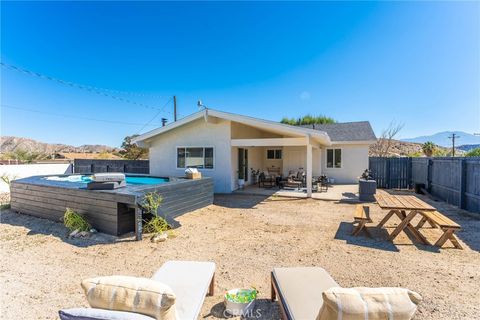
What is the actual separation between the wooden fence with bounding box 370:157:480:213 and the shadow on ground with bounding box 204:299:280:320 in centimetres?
765

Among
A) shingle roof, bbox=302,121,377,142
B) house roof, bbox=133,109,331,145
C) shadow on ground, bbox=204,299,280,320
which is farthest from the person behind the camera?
shingle roof, bbox=302,121,377,142

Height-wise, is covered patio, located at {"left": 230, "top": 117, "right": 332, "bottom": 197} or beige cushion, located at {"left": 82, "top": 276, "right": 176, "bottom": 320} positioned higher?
covered patio, located at {"left": 230, "top": 117, "right": 332, "bottom": 197}

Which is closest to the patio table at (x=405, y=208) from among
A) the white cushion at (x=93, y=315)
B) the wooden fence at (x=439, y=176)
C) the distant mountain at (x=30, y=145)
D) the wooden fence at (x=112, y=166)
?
the wooden fence at (x=439, y=176)

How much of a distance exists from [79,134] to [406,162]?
3429 cm

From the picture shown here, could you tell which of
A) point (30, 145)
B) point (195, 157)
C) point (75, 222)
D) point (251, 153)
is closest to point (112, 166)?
point (195, 157)

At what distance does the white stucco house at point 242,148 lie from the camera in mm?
9562

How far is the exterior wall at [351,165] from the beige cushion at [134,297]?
1418cm

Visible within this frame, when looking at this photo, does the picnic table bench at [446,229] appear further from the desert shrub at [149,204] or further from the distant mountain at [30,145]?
the distant mountain at [30,145]

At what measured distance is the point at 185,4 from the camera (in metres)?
9.69

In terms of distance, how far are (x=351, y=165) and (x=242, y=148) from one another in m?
6.81

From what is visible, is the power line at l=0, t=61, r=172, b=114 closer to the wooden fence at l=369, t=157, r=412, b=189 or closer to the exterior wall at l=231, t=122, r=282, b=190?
the exterior wall at l=231, t=122, r=282, b=190

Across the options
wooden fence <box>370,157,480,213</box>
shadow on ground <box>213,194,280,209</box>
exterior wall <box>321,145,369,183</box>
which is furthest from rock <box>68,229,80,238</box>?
exterior wall <box>321,145,369,183</box>

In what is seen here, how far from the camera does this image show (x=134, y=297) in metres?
1.44

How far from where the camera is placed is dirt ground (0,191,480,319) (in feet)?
9.41
